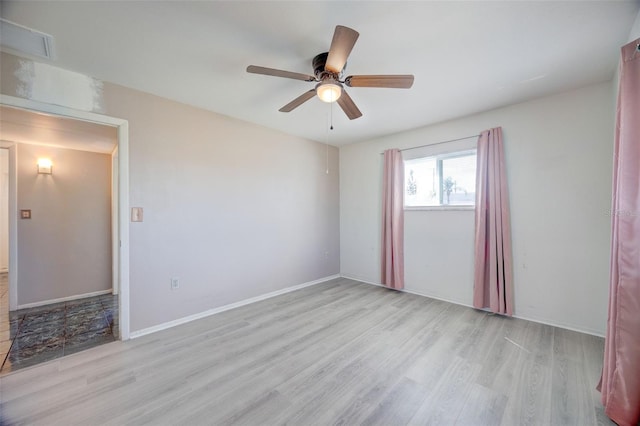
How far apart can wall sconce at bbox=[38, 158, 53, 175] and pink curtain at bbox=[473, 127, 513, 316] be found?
596 cm

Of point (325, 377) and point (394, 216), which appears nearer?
point (325, 377)

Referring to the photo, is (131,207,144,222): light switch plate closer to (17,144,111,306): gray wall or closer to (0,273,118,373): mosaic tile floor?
(0,273,118,373): mosaic tile floor

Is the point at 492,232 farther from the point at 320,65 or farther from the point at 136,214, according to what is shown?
the point at 136,214

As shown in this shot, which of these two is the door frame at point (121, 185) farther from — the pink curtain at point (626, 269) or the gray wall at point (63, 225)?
the pink curtain at point (626, 269)

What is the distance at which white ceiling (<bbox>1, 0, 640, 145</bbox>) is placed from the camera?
1563 mm

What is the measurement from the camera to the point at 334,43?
150 centimetres

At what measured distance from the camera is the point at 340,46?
60.5 inches

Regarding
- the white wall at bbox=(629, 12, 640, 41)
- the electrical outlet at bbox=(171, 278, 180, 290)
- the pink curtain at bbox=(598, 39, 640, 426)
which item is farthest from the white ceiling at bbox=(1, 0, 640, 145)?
the electrical outlet at bbox=(171, 278, 180, 290)

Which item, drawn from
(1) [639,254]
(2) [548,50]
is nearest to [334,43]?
(2) [548,50]

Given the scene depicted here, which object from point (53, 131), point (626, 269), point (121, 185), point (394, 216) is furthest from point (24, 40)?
point (626, 269)

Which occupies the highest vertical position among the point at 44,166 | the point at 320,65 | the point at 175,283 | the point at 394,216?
the point at 320,65

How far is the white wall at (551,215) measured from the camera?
2453 millimetres

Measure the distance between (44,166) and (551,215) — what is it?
660 cm

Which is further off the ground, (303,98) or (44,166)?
(303,98)
